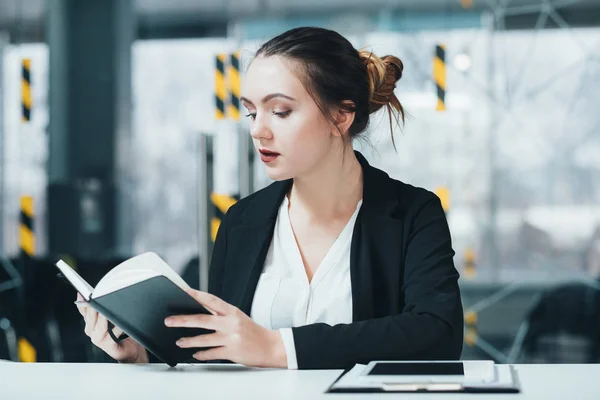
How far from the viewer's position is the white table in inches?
51.6

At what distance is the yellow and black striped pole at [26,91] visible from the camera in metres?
4.05

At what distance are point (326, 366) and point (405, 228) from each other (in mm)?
403

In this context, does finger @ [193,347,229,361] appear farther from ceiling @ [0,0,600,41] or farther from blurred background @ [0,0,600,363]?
ceiling @ [0,0,600,41]

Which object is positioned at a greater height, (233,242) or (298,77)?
(298,77)

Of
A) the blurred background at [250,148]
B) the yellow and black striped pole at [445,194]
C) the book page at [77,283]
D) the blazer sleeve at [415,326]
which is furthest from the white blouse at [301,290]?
the yellow and black striped pole at [445,194]

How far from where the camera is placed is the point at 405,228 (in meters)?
1.87

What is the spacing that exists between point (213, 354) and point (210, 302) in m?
0.10

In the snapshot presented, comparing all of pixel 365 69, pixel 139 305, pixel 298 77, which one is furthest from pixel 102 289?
pixel 365 69

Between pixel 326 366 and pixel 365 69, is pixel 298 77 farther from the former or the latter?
pixel 326 366

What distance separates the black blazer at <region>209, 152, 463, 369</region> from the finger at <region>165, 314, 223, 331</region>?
0.14 metres

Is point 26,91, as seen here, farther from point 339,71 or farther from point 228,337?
point 228,337

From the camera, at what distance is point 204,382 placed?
143 cm

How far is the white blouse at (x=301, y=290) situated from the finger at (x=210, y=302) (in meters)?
0.32

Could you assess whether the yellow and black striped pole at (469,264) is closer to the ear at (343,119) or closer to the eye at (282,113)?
the ear at (343,119)
